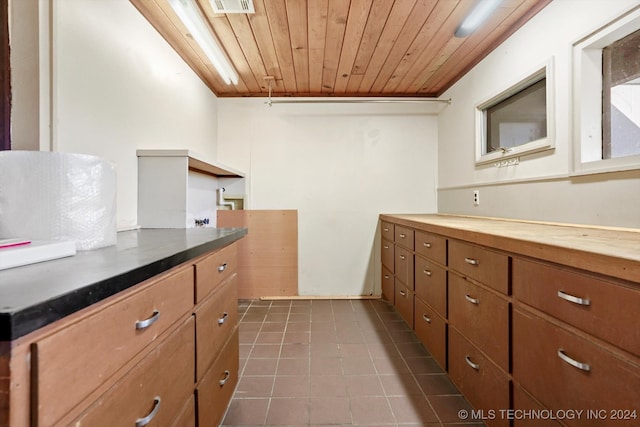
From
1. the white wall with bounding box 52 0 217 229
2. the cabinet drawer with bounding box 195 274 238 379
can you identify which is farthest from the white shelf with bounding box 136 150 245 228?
the cabinet drawer with bounding box 195 274 238 379

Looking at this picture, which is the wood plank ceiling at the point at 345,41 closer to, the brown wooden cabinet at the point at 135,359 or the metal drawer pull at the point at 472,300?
the brown wooden cabinet at the point at 135,359

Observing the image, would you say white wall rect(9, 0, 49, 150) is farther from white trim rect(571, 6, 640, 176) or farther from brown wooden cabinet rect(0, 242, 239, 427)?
white trim rect(571, 6, 640, 176)

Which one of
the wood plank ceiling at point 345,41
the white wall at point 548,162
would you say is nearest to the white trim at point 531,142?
the white wall at point 548,162

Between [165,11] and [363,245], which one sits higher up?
[165,11]

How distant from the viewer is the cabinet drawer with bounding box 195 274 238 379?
1092mm

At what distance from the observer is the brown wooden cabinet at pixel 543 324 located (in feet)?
2.40

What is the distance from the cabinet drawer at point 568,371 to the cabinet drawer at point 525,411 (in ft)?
0.11

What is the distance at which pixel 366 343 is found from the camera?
2227mm

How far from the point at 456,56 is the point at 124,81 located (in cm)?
259

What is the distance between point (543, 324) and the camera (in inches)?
38.4

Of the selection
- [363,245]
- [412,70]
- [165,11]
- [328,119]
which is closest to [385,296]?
[363,245]

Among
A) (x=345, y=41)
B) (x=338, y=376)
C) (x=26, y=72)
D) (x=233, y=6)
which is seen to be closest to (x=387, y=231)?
(x=338, y=376)

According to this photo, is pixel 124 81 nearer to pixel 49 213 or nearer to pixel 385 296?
pixel 49 213

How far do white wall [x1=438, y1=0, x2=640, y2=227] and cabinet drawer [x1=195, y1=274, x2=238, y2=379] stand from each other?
1.93 metres
